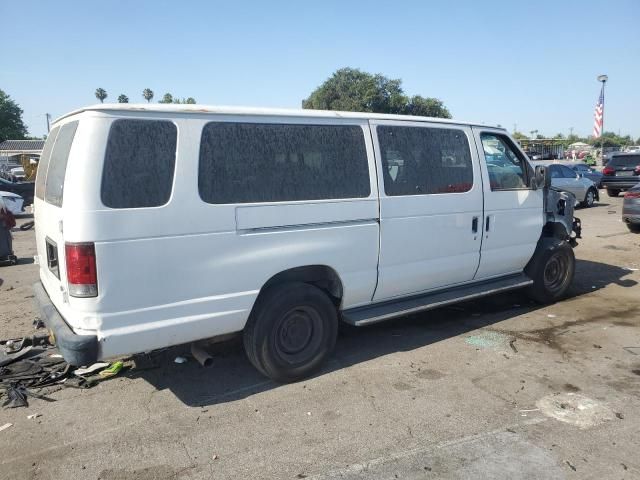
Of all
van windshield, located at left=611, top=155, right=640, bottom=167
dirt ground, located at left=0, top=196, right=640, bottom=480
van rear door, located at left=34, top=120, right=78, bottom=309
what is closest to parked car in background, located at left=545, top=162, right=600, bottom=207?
van windshield, located at left=611, top=155, right=640, bottom=167

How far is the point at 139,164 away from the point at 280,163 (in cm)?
111

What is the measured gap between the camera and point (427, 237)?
4.99m

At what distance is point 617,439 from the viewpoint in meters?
3.41

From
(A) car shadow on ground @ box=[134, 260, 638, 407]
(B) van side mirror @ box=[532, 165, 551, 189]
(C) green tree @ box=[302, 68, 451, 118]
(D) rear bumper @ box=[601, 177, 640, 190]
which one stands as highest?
(C) green tree @ box=[302, 68, 451, 118]

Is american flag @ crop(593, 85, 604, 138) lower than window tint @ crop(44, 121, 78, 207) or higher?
higher

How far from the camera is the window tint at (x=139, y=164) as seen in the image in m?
3.42

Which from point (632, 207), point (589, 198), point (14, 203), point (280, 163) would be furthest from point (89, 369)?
point (589, 198)

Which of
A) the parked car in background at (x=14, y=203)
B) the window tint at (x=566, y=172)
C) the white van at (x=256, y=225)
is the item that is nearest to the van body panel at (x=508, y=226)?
the white van at (x=256, y=225)

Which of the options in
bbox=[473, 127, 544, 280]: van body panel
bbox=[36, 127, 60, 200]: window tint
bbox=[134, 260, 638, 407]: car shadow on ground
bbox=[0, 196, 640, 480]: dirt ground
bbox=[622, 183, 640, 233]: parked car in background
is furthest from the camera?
bbox=[622, 183, 640, 233]: parked car in background

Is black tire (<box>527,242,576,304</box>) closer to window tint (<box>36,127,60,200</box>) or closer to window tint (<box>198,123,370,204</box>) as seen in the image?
window tint (<box>198,123,370,204</box>)

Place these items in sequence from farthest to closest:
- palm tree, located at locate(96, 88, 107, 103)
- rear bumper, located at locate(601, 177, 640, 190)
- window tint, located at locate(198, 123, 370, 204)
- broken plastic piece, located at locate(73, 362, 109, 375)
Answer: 1. palm tree, located at locate(96, 88, 107, 103)
2. rear bumper, located at locate(601, 177, 640, 190)
3. broken plastic piece, located at locate(73, 362, 109, 375)
4. window tint, located at locate(198, 123, 370, 204)

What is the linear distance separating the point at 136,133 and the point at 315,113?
151 centimetres

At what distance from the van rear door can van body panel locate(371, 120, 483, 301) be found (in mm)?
2553

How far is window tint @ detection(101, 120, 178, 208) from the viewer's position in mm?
3420
